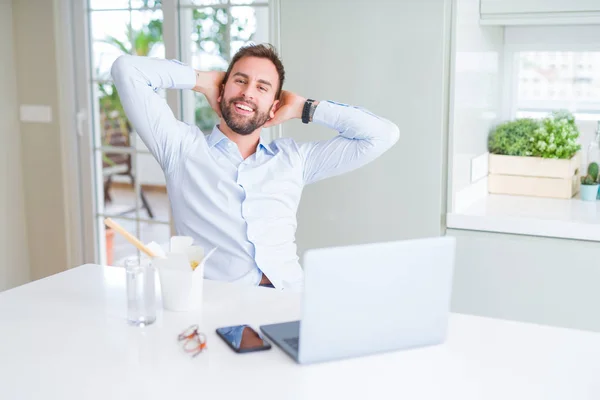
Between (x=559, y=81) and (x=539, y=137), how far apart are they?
1.38 feet

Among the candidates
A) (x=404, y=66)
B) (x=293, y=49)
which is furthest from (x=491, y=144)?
(x=293, y=49)

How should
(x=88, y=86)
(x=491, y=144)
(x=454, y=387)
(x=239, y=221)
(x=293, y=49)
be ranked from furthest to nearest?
(x=88, y=86) → (x=491, y=144) → (x=293, y=49) → (x=239, y=221) → (x=454, y=387)

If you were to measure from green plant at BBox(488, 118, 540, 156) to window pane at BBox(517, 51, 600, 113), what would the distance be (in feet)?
0.73

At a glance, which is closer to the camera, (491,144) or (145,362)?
(145,362)

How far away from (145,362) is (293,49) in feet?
6.17

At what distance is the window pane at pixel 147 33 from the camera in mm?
3861

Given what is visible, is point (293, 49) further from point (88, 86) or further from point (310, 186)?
point (88, 86)

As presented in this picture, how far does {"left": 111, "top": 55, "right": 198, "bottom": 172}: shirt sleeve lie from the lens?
241 cm

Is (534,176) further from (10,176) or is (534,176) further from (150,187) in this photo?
(10,176)

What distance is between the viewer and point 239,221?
2432 millimetres

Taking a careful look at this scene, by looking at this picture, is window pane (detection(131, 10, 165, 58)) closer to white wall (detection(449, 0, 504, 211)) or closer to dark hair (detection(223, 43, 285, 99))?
dark hair (detection(223, 43, 285, 99))

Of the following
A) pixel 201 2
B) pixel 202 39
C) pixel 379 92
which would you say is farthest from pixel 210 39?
pixel 379 92

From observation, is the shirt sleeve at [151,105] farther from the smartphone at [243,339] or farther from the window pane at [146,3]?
the window pane at [146,3]

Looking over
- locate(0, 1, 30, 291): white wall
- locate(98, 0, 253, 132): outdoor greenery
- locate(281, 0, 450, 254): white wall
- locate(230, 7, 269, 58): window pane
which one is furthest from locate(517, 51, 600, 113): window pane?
locate(0, 1, 30, 291): white wall
